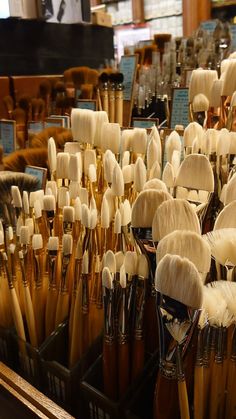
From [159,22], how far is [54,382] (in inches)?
142

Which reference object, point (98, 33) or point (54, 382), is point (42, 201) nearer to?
point (54, 382)

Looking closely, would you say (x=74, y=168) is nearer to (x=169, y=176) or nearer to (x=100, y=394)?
(x=169, y=176)

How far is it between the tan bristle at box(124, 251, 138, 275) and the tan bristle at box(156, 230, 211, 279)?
0.10 meters

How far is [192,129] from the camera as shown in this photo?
72 cm

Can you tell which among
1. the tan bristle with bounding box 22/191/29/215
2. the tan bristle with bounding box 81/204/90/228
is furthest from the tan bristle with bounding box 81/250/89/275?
the tan bristle with bounding box 22/191/29/215

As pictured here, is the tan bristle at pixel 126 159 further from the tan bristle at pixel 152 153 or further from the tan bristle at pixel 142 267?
the tan bristle at pixel 142 267

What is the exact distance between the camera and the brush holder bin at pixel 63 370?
2.15ft

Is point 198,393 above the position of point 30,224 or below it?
below

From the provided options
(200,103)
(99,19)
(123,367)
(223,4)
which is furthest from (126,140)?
(223,4)

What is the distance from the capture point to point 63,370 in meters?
0.66

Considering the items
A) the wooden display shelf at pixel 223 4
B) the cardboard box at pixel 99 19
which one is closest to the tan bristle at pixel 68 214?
the cardboard box at pixel 99 19

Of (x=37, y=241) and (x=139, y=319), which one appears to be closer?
(x=139, y=319)

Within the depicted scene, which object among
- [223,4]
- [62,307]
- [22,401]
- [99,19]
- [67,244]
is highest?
[223,4]

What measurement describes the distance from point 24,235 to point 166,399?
1.06ft
